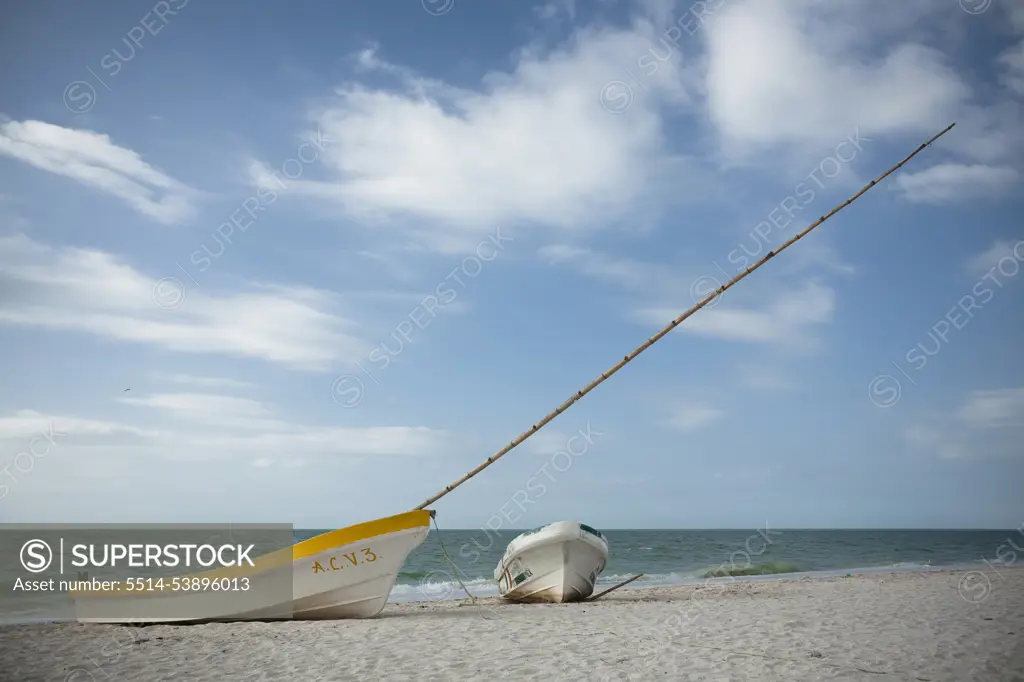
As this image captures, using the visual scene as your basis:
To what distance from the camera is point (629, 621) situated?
→ 397 inches

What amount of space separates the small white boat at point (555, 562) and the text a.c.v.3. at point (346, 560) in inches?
125

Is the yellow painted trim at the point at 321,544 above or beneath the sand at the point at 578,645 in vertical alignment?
above

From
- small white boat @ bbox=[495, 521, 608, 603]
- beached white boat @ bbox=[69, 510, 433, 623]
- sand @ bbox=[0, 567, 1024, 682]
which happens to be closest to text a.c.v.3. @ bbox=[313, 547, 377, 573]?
beached white boat @ bbox=[69, 510, 433, 623]

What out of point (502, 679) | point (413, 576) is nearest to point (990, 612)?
point (502, 679)

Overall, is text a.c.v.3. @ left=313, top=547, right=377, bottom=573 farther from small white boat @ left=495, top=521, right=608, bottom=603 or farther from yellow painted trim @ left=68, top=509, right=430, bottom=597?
small white boat @ left=495, top=521, right=608, bottom=603

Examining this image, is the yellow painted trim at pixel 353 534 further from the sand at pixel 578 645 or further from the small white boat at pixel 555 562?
the small white boat at pixel 555 562

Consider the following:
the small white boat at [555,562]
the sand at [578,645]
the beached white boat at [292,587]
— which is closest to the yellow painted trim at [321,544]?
the beached white boat at [292,587]

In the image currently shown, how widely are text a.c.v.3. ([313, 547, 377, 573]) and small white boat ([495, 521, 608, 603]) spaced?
3.18 m

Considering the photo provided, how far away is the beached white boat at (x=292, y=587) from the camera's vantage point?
10617 mm

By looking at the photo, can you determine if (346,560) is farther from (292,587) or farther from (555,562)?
(555,562)

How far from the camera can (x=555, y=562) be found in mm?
12891

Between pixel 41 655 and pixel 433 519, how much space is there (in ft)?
17.5

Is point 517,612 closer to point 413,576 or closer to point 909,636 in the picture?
point 909,636

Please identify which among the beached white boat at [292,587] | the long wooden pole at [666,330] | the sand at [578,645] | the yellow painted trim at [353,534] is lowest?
the sand at [578,645]
